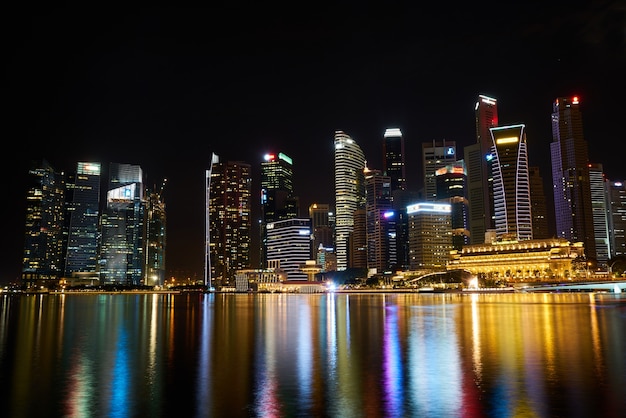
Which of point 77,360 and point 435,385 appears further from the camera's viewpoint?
point 77,360

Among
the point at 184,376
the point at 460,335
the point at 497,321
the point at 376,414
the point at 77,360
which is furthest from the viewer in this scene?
the point at 497,321

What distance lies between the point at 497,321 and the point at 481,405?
41.4 m

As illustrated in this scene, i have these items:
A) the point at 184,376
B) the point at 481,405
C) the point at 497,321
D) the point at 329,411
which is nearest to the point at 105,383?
the point at 184,376

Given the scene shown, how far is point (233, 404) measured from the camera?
21.7 meters

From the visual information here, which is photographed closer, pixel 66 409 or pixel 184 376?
pixel 66 409

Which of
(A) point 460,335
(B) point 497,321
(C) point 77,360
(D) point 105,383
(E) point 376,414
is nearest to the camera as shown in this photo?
(E) point 376,414

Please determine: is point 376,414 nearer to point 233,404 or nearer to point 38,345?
point 233,404

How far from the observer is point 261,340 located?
146 feet

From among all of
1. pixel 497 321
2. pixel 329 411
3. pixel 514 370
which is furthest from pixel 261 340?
pixel 497 321

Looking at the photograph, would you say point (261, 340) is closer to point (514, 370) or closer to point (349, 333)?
point (349, 333)

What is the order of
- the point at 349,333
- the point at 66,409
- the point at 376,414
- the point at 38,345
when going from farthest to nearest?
the point at 349,333 < the point at 38,345 < the point at 66,409 < the point at 376,414

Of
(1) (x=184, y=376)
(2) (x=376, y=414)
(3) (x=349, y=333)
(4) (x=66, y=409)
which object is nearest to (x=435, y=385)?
(2) (x=376, y=414)

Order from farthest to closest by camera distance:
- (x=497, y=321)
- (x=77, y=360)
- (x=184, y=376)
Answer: (x=497, y=321)
(x=77, y=360)
(x=184, y=376)

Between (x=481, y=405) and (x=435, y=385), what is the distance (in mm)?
4067
